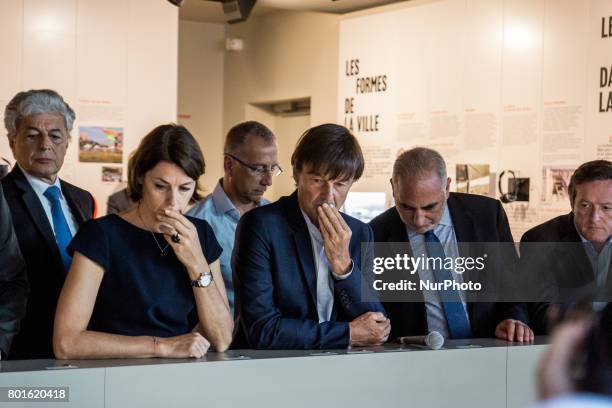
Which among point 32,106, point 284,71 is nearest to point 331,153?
point 32,106

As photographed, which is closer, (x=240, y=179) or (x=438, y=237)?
(x=438, y=237)

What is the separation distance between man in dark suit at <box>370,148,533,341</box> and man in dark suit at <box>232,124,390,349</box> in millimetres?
318

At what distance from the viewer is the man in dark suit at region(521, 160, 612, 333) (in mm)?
3340

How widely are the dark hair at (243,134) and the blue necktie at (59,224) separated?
108 centimetres

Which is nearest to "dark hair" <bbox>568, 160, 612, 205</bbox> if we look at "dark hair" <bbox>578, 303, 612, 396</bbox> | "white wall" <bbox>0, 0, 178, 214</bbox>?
"dark hair" <bbox>578, 303, 612, 396</bbox>

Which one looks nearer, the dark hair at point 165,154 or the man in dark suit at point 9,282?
the man in dark suit at point 9,282

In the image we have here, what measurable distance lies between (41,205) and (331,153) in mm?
1010

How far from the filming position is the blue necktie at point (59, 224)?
9.77 ft

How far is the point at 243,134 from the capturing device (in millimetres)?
4059

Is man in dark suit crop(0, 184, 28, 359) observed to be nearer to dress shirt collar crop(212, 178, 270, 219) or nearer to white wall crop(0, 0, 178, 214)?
dress shirt collar crop(212, 178, 270, 219)

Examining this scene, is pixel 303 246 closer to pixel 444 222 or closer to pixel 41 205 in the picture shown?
pixel 444 222

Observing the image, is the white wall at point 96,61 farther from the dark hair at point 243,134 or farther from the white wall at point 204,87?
the dark hair at point 243,134

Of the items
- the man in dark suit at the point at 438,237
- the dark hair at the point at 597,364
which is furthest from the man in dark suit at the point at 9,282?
the dark hair at the point at 597,364

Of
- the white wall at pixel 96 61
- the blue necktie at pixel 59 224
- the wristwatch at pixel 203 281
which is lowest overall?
the wristwatch at pixel 203 281
